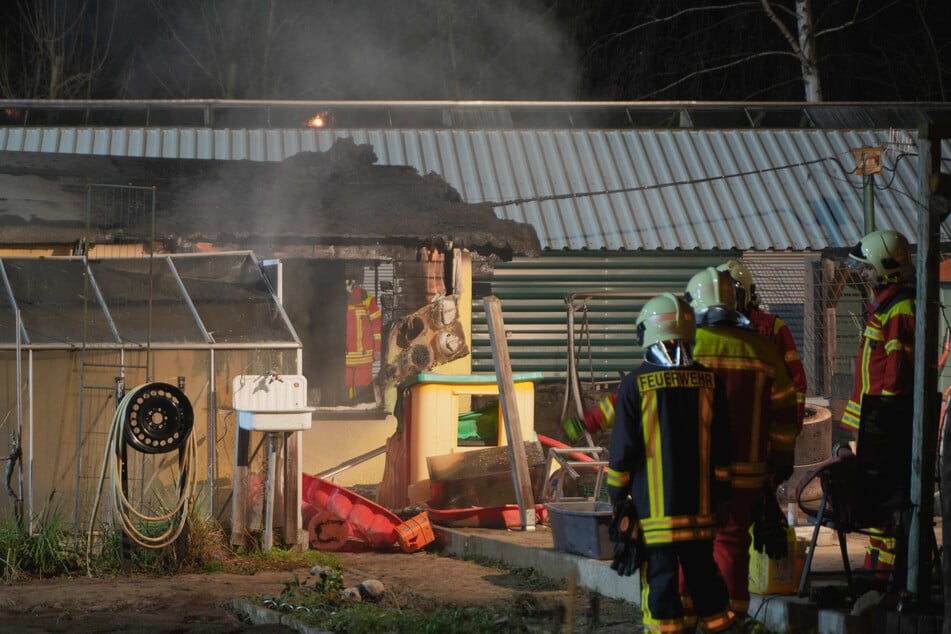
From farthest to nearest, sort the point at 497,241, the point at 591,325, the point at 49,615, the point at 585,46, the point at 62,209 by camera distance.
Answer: the point at 585,46 → the point at 591,325 → the point at 497,241 → the point at 62,209 → the point at 49,615

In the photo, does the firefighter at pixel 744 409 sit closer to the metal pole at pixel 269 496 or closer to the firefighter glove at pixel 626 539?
the firefighter glove at pixel 626 539

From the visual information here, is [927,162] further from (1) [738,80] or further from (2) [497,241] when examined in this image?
(1) [738,80]

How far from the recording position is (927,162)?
6160 mm

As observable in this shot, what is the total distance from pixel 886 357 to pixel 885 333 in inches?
5.7

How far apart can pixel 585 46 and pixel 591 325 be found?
488 inches

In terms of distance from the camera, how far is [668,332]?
5.49m

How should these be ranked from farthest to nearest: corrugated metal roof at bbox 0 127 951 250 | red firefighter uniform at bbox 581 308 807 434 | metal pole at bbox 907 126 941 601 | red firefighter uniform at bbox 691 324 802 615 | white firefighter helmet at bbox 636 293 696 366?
corrugated metal roof at bbox 0 127 951 250 < red firefighter uniform at bbox 581 308 807 434 < red firefighter uniform at bbox 691 324 802 615 < metal pole at bbox 907 126 941 601 < white firefighter helmet at bbox 636 293 696 366

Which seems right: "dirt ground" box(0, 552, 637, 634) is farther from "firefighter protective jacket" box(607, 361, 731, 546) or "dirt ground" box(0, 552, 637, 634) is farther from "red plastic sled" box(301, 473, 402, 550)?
"firefighter protective jacket" box(607, 361, 731, 546)

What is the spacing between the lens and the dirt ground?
23.8 ft

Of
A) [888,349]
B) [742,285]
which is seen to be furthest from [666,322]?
[742,285]

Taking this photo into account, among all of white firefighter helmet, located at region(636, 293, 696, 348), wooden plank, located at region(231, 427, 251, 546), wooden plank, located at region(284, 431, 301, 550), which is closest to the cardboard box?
white firefighter helmet, located at region(636, 293, 696, 348)

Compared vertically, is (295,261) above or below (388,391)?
above

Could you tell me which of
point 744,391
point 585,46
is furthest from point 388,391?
point 585,46

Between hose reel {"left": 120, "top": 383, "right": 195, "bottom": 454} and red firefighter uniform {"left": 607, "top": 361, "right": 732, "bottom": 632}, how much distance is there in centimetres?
505
